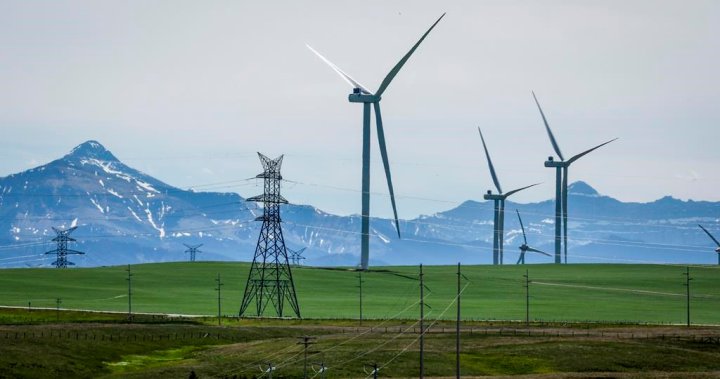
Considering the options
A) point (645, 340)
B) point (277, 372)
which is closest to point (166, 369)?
point (277, 372)

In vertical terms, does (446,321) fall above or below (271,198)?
below

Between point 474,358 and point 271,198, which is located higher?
point 271,198

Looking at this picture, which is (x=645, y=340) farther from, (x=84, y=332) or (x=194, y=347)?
(x=84, y=332)

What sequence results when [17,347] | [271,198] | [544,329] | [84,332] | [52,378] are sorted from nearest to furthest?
[52,378] < [17,347] < [84,332] < [544,329] < [271,198]

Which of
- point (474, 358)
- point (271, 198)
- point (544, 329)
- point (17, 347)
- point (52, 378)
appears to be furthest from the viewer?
point (271, 198)

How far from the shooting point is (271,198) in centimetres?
18525

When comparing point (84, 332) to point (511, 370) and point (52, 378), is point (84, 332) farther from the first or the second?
point (511, 370)

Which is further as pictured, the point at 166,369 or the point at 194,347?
the point at 194,347

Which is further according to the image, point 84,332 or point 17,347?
point 84,332

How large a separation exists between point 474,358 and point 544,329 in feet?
122

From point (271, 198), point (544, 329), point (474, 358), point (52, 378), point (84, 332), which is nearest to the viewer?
point (52, 378)

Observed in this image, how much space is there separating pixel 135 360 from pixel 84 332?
1706 cm

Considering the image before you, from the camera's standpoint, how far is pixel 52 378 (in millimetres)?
116562

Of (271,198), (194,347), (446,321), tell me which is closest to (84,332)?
(194,347)
